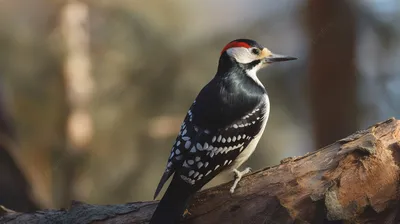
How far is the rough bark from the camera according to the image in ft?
Result: 5.89

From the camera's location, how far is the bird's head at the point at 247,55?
2.17 m

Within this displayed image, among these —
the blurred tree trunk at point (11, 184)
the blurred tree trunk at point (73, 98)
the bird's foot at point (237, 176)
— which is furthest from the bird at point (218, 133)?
the blurred tree trunk at point (73, 98)

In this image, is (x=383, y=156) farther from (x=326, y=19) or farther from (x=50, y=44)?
(x=50, y=44)

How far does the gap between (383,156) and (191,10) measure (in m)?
5.41

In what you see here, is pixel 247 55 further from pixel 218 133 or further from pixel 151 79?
pixel 151 79

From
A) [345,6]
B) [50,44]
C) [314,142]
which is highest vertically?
[50,44]

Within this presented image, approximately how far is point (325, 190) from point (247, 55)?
670 millimetres

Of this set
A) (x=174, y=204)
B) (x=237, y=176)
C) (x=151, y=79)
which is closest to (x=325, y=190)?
(x=237, y=176)

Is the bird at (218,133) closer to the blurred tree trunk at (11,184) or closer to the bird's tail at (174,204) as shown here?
the bird's tail at (174,204)

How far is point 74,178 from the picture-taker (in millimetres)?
5551

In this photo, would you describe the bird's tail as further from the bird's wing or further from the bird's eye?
the bird's eye

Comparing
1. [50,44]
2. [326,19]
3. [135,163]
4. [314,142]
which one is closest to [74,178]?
[135,163]

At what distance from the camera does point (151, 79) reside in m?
5.76

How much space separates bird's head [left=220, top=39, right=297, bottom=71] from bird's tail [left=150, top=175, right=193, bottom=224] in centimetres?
59
